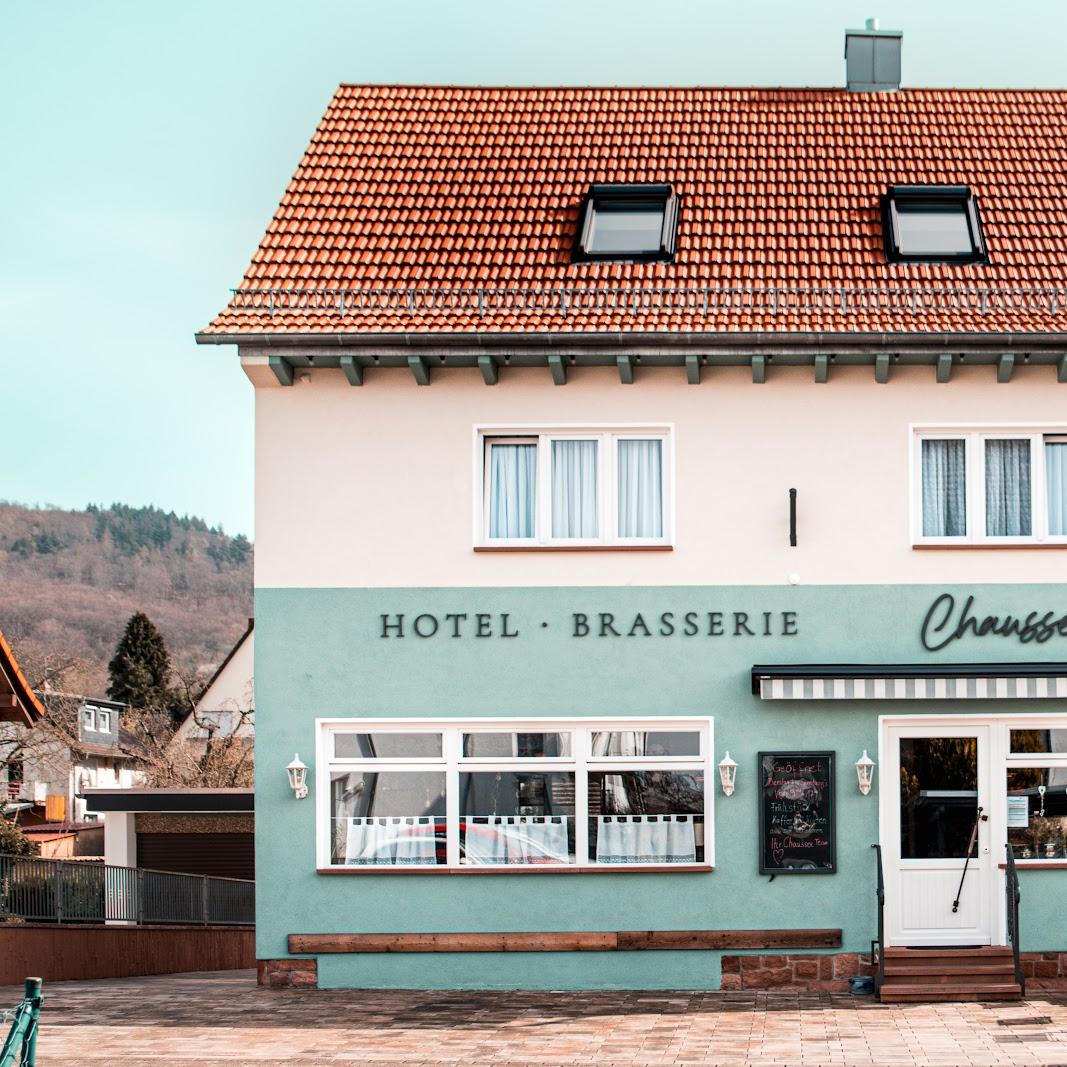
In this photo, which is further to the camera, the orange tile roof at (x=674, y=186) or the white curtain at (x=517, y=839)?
the orange tile roof at (x=674, y=186)

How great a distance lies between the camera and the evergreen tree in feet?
260

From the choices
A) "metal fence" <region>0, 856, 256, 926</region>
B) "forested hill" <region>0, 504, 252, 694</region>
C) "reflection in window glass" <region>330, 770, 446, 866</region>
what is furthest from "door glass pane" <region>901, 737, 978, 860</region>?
"forested hill" <region>0, 504, 252, 694</region>

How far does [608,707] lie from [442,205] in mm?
6011

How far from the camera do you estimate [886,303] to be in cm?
1590

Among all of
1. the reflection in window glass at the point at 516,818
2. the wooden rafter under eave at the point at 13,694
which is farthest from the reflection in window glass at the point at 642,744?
the wooden rafter under eave at the point at 13,694

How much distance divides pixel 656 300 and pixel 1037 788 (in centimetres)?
616

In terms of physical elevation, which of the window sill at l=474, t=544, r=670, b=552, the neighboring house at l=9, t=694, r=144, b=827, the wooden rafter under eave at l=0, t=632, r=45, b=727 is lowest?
the neighboring house at l=9, t=694, r=144, b=827

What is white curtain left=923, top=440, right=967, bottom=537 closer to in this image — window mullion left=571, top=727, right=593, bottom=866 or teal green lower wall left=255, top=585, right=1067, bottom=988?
teal green lower wall left=255, top=585, right=1067, bottom=988

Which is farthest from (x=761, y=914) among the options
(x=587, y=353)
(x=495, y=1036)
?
(x=587, y=353)

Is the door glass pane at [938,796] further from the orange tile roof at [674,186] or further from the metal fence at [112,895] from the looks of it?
the metal fence at [112,895]

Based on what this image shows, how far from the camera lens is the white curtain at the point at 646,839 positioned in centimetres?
1550

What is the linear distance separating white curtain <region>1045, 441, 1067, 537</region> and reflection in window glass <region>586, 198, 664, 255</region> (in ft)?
15.3

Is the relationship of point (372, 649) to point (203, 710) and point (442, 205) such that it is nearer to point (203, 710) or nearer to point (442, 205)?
point (442, 205)

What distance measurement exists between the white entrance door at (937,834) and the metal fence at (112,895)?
10.8 m
